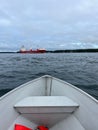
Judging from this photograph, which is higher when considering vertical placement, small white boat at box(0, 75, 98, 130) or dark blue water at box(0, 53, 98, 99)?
small white boat at box(0, 75, 98, 130)

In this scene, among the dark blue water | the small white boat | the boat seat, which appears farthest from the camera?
the dark blue water

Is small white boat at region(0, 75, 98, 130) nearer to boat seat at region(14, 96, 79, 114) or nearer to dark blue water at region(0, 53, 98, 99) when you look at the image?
boat seat at region(14, 96, 79, 114)

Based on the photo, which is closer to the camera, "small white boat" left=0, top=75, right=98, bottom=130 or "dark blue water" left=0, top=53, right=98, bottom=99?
"small white boat" left=0, top=75, right=98, bottom=130

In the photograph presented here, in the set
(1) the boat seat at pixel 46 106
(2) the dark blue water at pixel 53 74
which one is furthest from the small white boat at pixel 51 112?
(2) the dark blue water at pixel 53 74

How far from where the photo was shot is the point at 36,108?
4.15 metres

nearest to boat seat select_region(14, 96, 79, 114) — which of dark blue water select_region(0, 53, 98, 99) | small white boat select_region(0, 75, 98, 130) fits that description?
small white boat select_region(0, 75, 98, 130)

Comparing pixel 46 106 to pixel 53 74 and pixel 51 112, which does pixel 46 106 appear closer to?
pixel 51 112

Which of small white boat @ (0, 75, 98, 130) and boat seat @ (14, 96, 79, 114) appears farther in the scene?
boat seat @ (14, 96, 79, 114)

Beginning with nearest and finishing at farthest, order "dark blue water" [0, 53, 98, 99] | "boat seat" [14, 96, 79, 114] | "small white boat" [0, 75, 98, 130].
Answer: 1. "small white boat" [0, 75, 98, 130]
2. "boat seat" [14, 96, 79, 114]
3. "dark blue water" [0, 53, 98, 99]

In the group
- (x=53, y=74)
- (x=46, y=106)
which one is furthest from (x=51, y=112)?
(x=53, y=74)

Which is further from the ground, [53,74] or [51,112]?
[51,112]

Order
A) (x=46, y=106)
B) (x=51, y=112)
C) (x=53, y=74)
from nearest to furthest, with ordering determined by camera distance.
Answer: (x=46, y=106)
(x=51, y=112)
(x=53, y=74)

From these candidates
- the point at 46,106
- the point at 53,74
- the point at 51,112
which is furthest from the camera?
the point at 53,74

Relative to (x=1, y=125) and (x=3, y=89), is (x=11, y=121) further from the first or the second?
(x=3, y=89)
